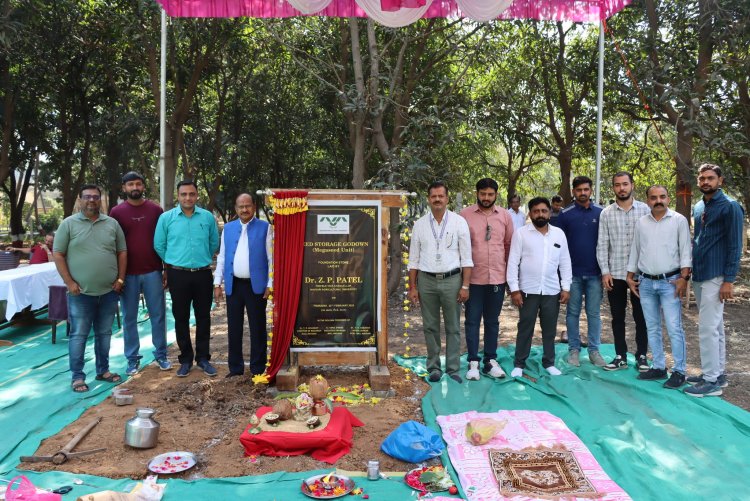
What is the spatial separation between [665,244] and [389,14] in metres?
3.92

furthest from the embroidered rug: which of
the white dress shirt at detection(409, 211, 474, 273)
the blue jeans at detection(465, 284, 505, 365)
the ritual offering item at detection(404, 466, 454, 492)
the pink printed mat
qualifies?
the white dress shirt at detection(409, 211, 474, 273)

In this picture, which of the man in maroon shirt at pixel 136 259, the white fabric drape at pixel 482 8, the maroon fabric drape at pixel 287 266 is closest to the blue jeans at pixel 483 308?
the maroon fabric drape at pixel 287 266

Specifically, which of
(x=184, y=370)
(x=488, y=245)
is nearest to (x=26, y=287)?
(x=184, y=370)

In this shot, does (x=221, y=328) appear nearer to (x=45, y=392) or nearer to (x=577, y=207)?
(x=45, y=392)

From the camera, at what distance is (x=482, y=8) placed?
267 inches

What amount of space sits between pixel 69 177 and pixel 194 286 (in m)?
14.0

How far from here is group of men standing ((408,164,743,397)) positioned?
5020 mm

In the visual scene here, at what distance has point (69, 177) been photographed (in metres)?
17.0

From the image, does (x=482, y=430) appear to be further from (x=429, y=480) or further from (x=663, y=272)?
(x=663, y=272)

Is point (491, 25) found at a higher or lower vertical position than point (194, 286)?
higher

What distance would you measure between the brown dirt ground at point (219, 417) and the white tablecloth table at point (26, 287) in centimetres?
208

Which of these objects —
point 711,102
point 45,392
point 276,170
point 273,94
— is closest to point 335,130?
point 273,94

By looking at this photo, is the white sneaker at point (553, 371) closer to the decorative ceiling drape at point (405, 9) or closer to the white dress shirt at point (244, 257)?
the white dress shirt at point (244, 257)

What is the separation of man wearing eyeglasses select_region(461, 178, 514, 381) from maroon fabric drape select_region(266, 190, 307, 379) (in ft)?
5.41
